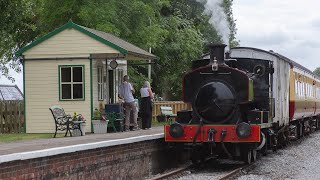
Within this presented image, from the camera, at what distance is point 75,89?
17.2 metres

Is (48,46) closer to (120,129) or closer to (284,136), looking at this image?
(120,129)

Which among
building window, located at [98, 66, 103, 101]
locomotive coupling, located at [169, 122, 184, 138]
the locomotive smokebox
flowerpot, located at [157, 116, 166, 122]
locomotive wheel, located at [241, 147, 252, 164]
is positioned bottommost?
locomotive wheel, located at [241, 147, 252, 164]

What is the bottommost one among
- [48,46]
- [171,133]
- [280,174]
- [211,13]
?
[280,174]

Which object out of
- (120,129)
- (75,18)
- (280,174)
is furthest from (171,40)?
(280,174)

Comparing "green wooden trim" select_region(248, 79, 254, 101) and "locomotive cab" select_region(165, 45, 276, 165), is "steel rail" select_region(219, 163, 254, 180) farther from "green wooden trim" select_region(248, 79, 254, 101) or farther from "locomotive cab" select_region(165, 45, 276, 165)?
"green wooden trim" select_region(248, 79, 254, 101)

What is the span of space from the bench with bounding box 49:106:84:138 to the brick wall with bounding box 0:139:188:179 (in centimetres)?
281

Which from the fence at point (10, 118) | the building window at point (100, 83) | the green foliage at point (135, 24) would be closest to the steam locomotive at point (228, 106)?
the building window at point (100, 83)

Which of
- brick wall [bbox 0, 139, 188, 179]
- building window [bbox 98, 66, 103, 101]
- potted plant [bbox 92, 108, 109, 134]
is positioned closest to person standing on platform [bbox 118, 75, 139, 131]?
building window [bbox 98, 66, 103, 101]

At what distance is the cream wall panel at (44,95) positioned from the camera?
16984 millimetres

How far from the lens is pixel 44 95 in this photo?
17.4 meters

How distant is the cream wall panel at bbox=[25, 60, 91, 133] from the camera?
1698 centimetres

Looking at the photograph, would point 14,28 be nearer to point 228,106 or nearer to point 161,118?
point 161,118

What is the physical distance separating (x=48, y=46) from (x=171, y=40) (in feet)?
60.4

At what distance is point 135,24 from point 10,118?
22.0 ft
